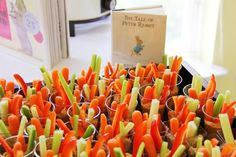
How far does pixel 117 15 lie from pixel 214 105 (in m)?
0.34

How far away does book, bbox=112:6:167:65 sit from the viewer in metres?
0.87

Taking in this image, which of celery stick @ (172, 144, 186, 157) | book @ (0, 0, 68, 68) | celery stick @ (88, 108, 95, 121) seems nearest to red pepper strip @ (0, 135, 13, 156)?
celery stick @ (88, 108, 95, 121)

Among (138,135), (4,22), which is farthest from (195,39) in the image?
(138,135)

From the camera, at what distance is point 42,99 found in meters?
0.70

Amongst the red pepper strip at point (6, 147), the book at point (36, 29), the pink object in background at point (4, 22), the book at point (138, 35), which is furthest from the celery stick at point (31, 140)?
the pink object in background at point (4, 22)

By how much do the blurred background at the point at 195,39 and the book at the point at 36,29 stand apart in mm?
53

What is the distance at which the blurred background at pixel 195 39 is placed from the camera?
4.25ft

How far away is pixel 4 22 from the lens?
1.21 m

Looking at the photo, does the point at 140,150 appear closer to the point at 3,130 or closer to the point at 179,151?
the point at 179,151

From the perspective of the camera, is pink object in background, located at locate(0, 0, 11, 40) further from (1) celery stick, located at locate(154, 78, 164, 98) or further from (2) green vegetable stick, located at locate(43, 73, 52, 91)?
(1) celery stick, located at locate(154, 78, 164, 98)

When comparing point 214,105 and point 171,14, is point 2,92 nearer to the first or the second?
point 214,105

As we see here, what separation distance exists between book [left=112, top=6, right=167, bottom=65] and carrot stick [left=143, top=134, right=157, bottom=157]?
0.37 metres

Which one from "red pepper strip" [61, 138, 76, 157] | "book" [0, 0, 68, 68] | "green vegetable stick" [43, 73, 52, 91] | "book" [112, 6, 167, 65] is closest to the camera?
"red pepper strip" [61, 138, 76, 157]

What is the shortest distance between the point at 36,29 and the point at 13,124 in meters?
0.53
